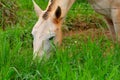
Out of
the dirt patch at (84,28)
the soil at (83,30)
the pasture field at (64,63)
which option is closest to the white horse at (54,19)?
the pasture field at (64,63)

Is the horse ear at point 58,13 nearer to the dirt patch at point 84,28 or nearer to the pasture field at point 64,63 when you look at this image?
the pasture field at point 64,63

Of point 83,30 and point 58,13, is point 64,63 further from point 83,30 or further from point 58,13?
point 83,30

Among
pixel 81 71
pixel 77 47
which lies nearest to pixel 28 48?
pixel 77 47

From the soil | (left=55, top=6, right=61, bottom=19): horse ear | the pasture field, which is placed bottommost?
the pasture field

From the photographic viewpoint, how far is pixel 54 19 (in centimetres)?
536

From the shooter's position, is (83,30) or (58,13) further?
(83,30)

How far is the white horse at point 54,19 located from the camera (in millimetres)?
5105

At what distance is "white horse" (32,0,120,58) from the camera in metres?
5.10

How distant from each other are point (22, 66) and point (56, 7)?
98 cm

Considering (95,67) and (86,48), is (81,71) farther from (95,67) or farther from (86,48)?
(86,48)

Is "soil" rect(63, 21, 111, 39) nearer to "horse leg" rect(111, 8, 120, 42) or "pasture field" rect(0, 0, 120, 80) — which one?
"pasture field" rect(0, 0, 120, 80)

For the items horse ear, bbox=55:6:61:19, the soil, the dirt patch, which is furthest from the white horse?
the dirt patch

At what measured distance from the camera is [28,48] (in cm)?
594

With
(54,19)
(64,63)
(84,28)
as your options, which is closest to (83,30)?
(84,28)
